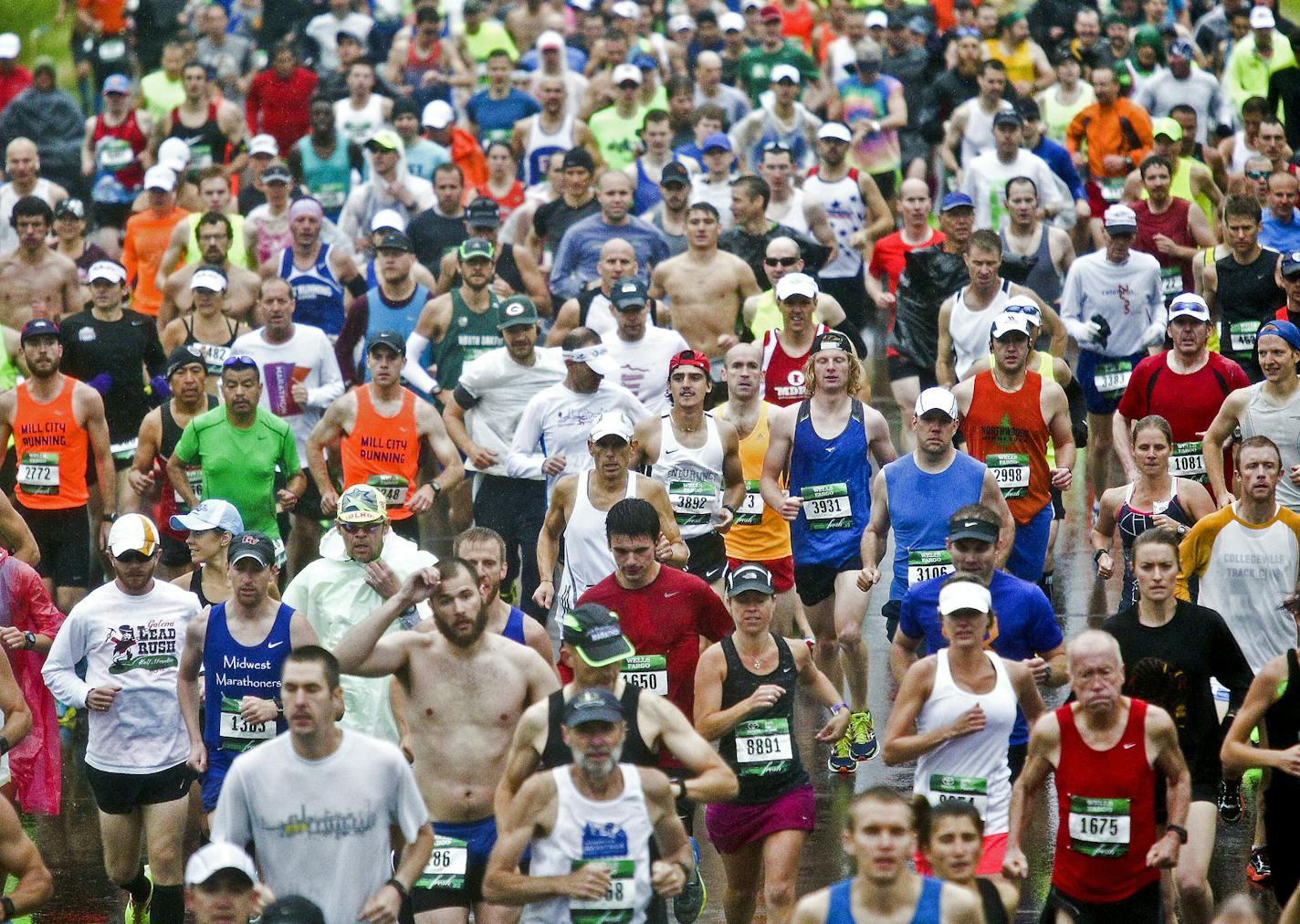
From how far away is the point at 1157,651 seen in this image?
863cm

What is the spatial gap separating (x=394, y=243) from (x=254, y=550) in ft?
17.1

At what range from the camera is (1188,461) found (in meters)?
11.6

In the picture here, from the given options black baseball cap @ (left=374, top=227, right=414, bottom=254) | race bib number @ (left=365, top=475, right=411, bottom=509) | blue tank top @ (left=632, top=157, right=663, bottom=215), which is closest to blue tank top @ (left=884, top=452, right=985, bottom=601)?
race bib number @ (left=365, top=475, right=411, bottom=509)

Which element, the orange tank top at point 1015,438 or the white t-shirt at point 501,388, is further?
the white t-shirt at point 501,388

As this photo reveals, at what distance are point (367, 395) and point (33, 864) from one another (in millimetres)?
4997

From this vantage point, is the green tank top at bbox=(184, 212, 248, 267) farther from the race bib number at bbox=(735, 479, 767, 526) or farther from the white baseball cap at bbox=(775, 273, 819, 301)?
the race bib number at bbox=(735, 479, 767, 526)

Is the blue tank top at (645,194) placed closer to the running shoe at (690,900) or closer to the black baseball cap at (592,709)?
the running shoe at (690,900)

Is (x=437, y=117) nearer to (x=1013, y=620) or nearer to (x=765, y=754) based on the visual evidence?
(x=1013, y=620)

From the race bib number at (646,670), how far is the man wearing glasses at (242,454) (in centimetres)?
287

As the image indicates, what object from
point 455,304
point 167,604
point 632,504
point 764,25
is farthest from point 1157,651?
point 764,25

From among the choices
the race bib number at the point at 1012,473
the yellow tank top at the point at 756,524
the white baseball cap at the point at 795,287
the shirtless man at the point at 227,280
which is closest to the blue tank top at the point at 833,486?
the yellow tank top at the point at 756,524

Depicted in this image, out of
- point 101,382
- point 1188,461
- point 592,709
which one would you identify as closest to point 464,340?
point 101,382

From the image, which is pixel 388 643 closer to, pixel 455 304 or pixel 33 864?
pixel 33 864

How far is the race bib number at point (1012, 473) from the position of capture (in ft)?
36.8
